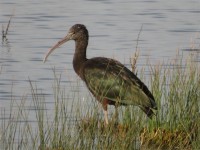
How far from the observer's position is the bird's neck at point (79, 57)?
15.1 metres

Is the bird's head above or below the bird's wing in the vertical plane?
above

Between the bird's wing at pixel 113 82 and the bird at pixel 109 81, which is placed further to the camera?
the bird's wing at pixel 113 82

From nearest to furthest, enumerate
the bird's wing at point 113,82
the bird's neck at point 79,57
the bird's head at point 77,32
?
the bird's wing at point 113,82, the bird's neck at point 79,57, the bird's head at point 77,32

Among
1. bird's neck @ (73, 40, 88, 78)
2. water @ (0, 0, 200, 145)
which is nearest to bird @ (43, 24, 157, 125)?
bird's neck @ (73, 40, 88, 78)

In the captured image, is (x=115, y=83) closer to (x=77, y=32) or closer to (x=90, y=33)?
(x=77, y=32)

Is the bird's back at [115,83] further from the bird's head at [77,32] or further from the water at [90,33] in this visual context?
the water at [90,33]

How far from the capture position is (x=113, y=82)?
14344 mm

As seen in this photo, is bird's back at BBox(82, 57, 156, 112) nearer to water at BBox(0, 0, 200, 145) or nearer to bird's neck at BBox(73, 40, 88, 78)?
bird's neck at BBox(73, 40, 88, 78)

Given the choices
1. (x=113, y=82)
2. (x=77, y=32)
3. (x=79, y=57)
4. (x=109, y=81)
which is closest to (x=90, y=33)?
(x=77, y=32)

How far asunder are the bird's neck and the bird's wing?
0.65 feet

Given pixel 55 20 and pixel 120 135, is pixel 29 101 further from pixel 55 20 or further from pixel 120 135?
pixel 55 20

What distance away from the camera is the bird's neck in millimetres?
15094

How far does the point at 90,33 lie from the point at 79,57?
1023cm

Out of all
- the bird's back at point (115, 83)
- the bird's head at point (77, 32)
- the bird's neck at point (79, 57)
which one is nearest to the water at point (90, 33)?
the bird's neck at point (79, 57)
